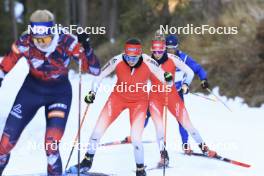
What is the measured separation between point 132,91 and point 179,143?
2750mm

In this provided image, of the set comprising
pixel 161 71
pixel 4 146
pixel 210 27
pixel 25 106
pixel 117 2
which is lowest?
pixel 4 146

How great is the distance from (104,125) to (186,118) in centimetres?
140

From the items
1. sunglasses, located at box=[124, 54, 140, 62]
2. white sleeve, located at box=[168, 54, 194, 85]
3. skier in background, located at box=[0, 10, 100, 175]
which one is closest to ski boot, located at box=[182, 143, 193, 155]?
white sleeve, located at box=[168, 54, 194, 85]

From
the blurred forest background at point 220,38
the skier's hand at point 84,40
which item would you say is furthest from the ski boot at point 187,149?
the blurred forest background at point 220,38

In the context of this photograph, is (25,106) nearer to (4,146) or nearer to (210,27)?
(4,146)

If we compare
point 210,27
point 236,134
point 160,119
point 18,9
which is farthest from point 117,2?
point 160,119

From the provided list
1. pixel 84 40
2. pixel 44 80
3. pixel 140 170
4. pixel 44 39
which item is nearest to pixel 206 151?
pixel 140 170

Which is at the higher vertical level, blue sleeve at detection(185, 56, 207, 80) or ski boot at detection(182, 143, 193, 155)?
blue sleeve at detection(185, 56, 207, 80)

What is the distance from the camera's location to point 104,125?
280 inches

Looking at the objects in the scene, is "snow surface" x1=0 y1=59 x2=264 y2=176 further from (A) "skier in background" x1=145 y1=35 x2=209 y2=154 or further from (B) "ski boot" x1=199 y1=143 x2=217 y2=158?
(A) "skier in background" x1=145 y1=35 x2=209 y2=154

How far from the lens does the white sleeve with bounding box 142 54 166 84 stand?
6.98 m

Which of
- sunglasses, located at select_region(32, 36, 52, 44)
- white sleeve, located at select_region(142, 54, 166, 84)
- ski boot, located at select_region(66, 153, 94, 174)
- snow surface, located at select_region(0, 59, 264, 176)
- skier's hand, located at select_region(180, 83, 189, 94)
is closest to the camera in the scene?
sunglasses, located at select_region(32, 36, 52, 44)

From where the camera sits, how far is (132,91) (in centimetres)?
700

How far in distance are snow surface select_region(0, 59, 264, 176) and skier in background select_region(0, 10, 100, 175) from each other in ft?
5.37
